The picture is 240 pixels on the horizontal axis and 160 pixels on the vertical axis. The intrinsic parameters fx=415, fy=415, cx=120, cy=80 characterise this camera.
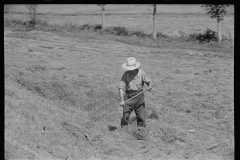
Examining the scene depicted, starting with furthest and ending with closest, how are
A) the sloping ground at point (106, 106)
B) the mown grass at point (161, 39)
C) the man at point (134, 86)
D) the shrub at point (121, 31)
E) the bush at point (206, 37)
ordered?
the shrub at point (121, 31) → the bush at point (206, 37) → the mown grass at point (161, 39) → the man at point (134, 86) → the sloping ground at point (106, 106)

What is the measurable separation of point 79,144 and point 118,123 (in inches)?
62.1

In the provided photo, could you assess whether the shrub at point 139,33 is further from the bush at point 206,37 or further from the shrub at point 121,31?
the bush at point 206,37

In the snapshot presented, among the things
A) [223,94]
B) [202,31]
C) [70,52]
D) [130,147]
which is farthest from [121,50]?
[130,147]

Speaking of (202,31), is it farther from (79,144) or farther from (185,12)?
(79,144)

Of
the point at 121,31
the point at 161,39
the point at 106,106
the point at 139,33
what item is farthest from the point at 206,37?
the point at 106,106

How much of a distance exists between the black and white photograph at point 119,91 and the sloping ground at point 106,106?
21mm

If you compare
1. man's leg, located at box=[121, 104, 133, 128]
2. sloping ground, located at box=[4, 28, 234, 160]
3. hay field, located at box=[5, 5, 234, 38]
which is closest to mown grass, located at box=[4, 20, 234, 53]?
hay field, located at box=[5, 5, 234, 38]

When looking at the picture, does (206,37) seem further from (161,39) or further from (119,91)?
(119,91)

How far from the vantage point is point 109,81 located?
1229 centimetres

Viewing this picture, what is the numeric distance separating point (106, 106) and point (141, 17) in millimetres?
15382

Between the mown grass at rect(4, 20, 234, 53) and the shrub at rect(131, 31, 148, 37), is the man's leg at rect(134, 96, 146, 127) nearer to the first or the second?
the mown grass at rect(4, 20, 234, 53)

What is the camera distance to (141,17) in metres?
24.8

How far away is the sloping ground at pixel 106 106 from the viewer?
7273 millimetres

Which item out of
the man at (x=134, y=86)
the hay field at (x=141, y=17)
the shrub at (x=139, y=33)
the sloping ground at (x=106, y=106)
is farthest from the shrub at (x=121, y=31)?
the man at (x=134, y=86)
